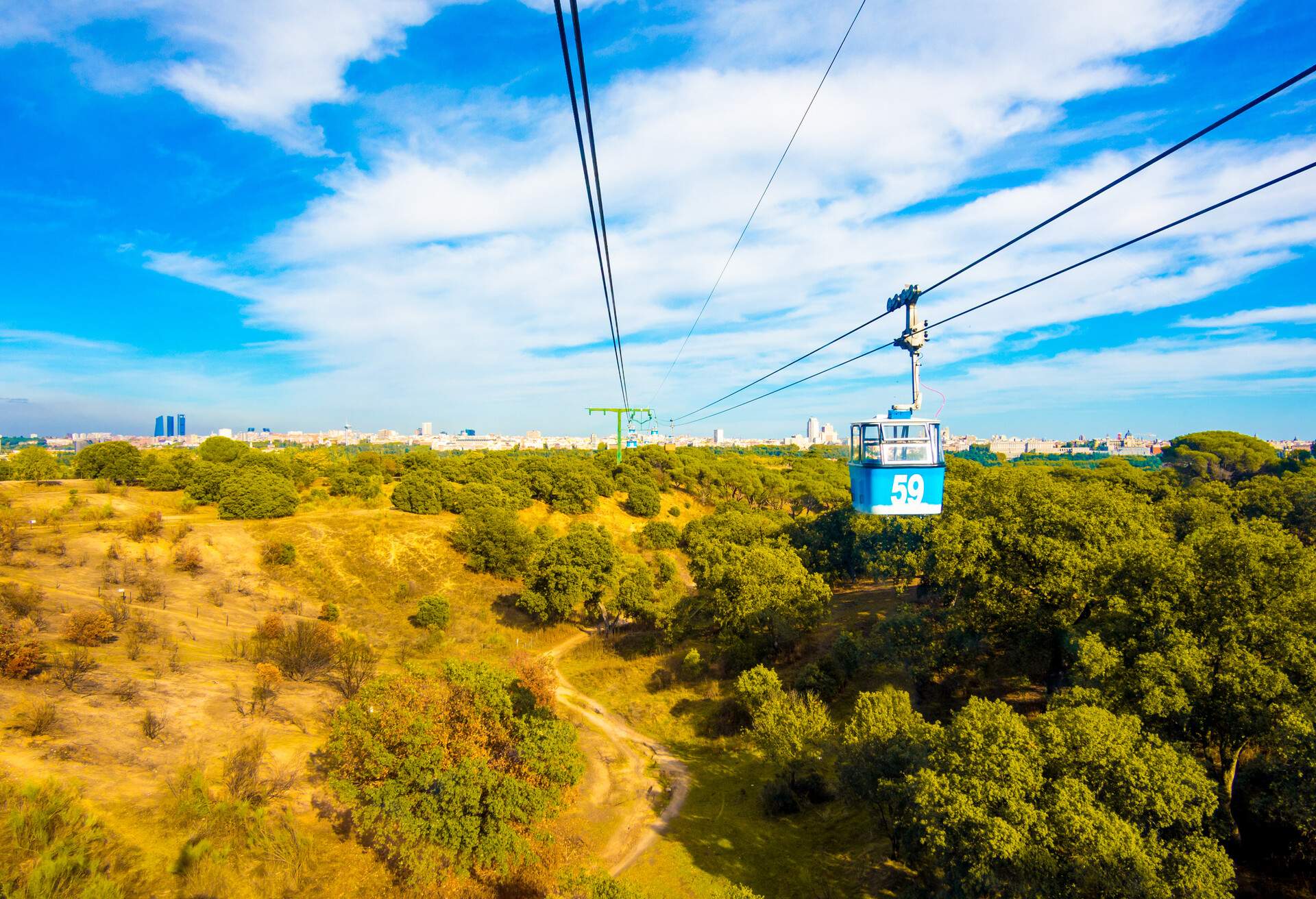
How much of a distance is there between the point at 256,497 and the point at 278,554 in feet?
38.0

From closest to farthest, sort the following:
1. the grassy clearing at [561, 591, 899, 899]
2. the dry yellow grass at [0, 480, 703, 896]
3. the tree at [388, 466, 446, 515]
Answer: the dry yellow grass at [0, 480, 703, 896]
the grassy clearing at [561, 591, 899, 899]
the tree at [388, 466, 446, 515]

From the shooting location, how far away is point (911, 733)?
61.0 feet

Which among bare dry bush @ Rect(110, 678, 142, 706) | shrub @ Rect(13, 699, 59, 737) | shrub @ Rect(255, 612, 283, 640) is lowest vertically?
shrub @ Rect(255, 612, 283, 640)

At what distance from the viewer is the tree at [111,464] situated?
67188 mm

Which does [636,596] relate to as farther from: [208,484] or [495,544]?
[208,484]

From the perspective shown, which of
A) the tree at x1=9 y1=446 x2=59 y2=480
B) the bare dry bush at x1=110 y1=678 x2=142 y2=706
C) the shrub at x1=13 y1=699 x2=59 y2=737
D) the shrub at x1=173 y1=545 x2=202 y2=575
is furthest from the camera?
the tree at x1=9 y1=446 x2=59 y2=480

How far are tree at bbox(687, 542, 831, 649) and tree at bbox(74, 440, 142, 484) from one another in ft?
238

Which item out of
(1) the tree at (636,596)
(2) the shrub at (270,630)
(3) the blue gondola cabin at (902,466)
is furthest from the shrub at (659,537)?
(3) the blue gondola cabin at (902,466)

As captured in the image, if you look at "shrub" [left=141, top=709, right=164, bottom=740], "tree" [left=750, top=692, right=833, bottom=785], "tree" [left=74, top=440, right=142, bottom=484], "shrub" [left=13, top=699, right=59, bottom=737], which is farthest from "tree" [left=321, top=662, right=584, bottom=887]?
"tree" [left=74, top=440, right=142, bottom=484]

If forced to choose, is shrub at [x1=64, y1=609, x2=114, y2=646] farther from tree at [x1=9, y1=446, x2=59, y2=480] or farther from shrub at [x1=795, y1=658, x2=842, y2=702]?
tree at [x1=9, y1=446, x2=59, y2=480]

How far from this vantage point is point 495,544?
175ft

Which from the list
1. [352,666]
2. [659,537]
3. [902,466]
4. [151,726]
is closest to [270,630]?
[352,666]

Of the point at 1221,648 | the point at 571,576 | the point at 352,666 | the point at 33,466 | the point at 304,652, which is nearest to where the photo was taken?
the point at 1221,648

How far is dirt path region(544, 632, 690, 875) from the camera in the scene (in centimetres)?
2119
